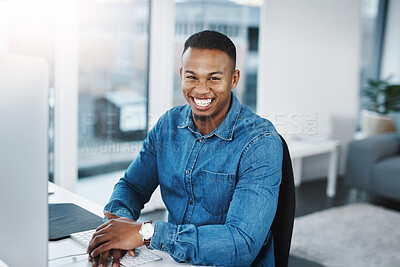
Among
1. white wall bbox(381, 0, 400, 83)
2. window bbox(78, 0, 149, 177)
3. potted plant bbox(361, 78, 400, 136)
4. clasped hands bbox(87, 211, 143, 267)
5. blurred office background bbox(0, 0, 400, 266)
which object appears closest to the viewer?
clasped hands bbox(87, 211, 143, 267)

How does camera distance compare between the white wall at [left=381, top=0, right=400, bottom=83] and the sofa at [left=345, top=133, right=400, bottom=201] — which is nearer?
the sofa at [left=345, top=133, right=400, bottom=201]

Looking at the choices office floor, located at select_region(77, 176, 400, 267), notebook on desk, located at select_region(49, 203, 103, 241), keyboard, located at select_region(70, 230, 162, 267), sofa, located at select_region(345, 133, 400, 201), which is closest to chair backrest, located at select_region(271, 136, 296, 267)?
keyboard, located at select_region(70, 230, 162, 267)

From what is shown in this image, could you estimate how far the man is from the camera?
1229 mm

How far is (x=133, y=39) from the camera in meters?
3.46

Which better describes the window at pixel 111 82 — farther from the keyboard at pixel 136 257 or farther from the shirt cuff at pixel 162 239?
the shirt cuff at pixel 162 239

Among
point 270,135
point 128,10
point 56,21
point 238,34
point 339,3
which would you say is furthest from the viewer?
point 339,3

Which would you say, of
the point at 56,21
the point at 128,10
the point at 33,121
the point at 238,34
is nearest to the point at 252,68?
the point at 238,34

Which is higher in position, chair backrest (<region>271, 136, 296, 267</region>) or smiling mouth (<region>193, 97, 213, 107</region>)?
smiling mouth (<region>193, 97, 213, 107</region>)

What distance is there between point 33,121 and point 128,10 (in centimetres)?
276

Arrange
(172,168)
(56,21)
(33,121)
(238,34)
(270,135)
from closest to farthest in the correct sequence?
(33,121)
(270,135)
(172,168)
(56,21)
(238,34)

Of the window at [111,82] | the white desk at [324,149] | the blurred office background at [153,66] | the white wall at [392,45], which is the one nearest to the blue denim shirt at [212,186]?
the blurred office background at [153,66]

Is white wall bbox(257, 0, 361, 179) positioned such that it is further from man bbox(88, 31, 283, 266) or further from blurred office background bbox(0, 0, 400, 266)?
man bbox(88, 31, 283, 266)

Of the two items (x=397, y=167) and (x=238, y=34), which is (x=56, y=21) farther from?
(x=397, y=167)

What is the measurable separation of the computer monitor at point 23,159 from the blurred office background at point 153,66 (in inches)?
77.8
